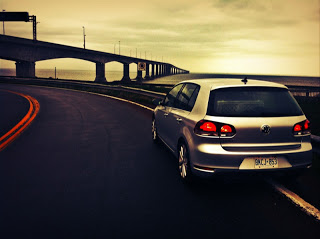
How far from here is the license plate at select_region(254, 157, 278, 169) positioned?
4301 millimetres

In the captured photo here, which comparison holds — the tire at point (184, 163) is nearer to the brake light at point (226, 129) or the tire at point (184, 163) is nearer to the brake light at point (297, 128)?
the brake light at point (226, 129)

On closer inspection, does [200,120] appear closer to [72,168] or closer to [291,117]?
[291,117]

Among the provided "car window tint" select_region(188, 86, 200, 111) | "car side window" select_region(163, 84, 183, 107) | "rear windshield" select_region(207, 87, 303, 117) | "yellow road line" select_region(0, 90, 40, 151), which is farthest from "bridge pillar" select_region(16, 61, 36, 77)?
"rear windshield" select_region(207, 87, 303, 117)

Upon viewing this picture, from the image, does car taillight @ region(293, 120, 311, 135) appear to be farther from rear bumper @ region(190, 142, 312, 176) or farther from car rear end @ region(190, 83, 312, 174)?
rear bumper @ region(190, 142, 312, 176)

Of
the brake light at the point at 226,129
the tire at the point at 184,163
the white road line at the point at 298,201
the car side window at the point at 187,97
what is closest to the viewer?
the white road line at the point at 298,201

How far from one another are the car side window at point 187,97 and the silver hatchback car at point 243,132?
207 millimetres

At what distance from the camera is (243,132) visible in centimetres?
425

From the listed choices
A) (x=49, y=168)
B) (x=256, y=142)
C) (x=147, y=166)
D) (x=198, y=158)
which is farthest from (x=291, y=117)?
(x=49, y=168)

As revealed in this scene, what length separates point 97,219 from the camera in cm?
372

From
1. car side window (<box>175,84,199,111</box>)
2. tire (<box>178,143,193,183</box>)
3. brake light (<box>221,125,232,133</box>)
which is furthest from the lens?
car side window (<box>175,84,199,111</box>)

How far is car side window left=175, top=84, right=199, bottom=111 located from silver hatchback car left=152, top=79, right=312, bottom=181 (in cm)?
21

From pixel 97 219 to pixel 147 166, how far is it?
230cm

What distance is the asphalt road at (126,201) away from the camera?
11.5ft

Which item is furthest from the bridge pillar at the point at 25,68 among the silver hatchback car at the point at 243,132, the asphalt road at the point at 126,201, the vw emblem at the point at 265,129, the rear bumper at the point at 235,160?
the vw emblem at the point at 265,129
